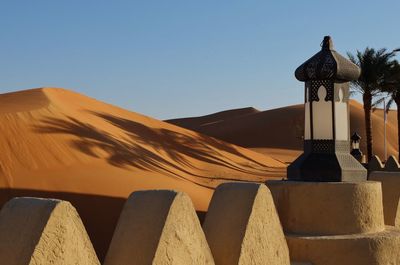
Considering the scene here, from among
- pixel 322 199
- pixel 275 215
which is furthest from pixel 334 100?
pixel 275 215

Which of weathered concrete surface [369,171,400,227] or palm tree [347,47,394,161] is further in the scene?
palm tree [347,47,394,161]

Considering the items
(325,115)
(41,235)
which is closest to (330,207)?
(325,115)

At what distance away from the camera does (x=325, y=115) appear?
269 inches

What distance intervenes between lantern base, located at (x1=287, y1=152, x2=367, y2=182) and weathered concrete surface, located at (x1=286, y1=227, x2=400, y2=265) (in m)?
0.70

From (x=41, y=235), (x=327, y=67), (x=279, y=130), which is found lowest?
(x=279, y=130)

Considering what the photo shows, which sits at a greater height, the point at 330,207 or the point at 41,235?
the point at 41,235

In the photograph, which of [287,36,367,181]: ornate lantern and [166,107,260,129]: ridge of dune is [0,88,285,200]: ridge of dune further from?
[166,107,260,129]: ridge of dune

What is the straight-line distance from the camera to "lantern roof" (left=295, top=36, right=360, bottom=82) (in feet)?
21.9

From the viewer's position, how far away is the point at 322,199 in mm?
6121

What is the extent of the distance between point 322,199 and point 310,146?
90 centimetres

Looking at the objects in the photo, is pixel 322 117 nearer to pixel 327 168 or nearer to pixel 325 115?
pixel 325 115

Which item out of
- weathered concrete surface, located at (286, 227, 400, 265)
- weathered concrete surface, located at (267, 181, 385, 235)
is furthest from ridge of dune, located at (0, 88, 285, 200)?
weathered concrete surface, located at (286, 227, 400, 265)

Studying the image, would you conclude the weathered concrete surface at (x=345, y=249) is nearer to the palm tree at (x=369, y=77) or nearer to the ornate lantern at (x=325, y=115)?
the ornate lantern at (x=325, y=115)

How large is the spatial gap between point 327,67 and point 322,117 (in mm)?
575
